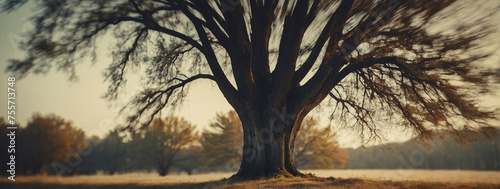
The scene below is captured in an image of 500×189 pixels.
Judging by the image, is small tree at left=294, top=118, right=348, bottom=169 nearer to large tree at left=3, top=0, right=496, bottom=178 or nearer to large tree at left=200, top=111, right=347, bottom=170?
large tree at left=200, top=111, right=347, bottom=170

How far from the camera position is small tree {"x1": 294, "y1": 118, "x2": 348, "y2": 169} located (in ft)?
88.6

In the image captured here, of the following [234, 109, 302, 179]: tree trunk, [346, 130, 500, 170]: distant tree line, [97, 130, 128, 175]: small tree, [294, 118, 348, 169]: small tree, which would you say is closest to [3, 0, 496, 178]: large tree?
[234, 109, 302, 179]: tree trunk

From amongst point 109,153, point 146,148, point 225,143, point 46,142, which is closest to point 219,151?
point 225,143

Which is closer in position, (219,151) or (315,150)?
(219,151)

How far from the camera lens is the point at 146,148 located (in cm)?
2191

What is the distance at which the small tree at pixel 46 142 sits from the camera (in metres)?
6.25

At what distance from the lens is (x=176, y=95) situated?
973cm

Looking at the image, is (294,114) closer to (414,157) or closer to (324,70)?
(324,70)

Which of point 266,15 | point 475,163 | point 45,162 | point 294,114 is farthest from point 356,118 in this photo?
point 475,163

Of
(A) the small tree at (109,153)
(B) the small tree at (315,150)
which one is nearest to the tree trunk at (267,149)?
(A) the small tree at (109,153)

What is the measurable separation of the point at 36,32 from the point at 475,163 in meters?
32.6

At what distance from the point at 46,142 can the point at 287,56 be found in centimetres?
584

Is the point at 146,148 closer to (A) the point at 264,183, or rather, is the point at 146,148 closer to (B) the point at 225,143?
(B) the point at 225,143

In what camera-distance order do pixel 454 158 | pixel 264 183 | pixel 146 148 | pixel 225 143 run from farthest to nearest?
pixel 454 158
pixel 225 143
pixel 146 148
pixel 264 183
